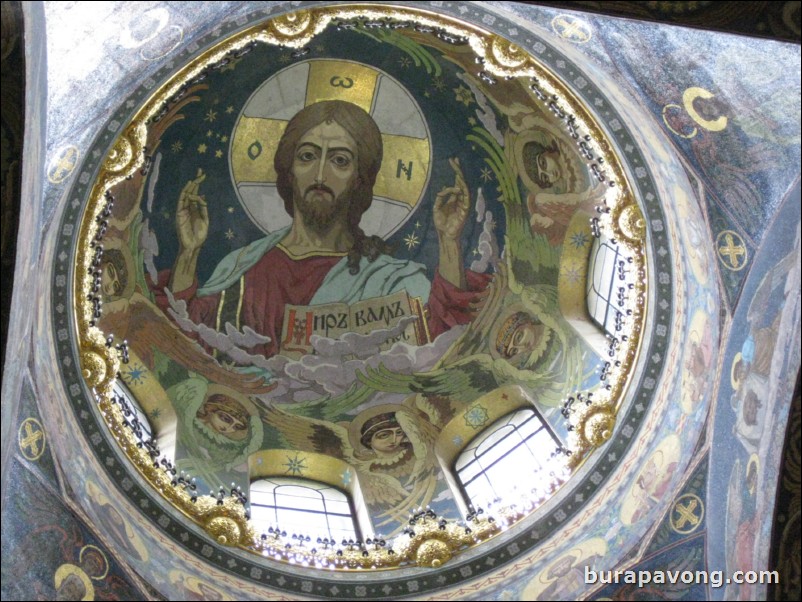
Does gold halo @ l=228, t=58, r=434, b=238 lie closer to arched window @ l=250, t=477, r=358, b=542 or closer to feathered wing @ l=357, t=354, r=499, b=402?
feathered wing @ l=357, t=354, r=499, b=402

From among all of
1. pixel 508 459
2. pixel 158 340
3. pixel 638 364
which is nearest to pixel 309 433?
pixel 158 340

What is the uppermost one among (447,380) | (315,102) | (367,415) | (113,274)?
(315,102)

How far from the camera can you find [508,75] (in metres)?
13.4

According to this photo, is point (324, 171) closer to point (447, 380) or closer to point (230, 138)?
point (230, 138)

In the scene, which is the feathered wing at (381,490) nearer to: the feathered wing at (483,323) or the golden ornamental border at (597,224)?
the golden ornamental border at (597,224)

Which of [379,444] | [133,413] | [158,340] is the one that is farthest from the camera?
[379,444]

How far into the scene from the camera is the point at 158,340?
15.5 m

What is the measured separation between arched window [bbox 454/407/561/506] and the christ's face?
3754 millimetres

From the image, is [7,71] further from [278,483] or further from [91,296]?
[278,483]

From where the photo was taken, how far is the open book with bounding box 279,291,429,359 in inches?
646

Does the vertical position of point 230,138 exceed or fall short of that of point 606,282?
it exceeds it

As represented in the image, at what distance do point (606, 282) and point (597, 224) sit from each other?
0.82 meters

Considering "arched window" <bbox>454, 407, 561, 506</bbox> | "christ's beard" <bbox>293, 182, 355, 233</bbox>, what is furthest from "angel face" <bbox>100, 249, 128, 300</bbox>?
"arched window" <bbox>454, 407, 561, 506</bbox>

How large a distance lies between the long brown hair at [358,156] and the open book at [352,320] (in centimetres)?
59
